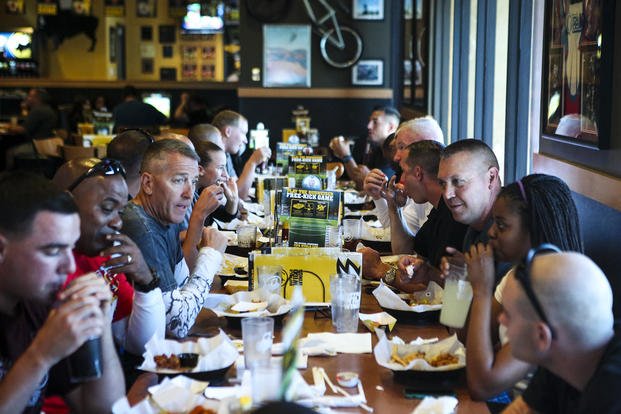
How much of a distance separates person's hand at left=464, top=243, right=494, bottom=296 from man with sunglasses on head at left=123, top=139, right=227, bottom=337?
42.9 inches

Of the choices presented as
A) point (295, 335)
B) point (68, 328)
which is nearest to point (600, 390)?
point (295, 335)

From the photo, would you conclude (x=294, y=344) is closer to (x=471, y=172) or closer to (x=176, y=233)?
(x=471, y=172)

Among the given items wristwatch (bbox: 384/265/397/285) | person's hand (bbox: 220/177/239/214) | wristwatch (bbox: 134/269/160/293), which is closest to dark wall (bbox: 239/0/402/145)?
person's hand (bbox: 220/177/239/214)

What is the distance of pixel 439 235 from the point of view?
4207 mm

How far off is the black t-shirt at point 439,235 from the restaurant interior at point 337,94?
0.36 m

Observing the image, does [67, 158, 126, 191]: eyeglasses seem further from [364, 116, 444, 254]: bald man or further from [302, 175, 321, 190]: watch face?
[364, 116, 444, 254]: bald man

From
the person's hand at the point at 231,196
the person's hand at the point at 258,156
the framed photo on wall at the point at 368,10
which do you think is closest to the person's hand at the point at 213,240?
the person's hand at the point at 231,196

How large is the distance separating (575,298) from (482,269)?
74 centimetres

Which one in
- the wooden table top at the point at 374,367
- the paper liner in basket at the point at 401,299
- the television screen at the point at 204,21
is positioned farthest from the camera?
the television screen at the point at 204,21

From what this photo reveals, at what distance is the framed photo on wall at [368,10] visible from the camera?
40.6 feet

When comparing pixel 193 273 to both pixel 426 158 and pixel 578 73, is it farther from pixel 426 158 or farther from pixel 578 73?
pixel 578 73

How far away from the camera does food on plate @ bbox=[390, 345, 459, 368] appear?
248 cm

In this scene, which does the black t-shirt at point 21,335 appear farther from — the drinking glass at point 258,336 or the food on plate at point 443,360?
the food on plate at point 443,360

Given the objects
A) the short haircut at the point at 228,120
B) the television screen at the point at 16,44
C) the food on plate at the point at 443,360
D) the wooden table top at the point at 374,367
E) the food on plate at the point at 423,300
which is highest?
the television screen at the point at 16,44
